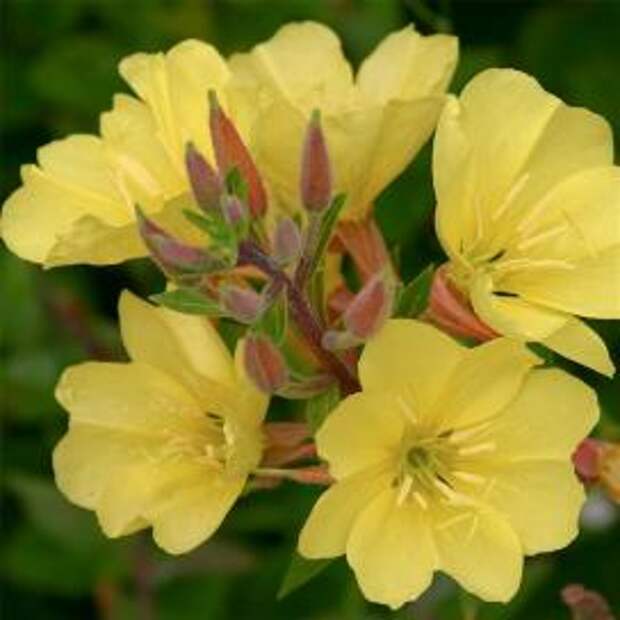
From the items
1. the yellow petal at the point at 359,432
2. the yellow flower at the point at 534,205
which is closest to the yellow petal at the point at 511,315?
the yellow flower at the point at 534,205

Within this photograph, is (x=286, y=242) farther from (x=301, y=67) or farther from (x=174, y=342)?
(x=301, y=67)

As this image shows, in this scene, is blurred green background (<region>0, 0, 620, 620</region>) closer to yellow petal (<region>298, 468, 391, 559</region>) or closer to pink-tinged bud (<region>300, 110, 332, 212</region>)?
yellow petal (<region>298, 468, 391, 559</region>)

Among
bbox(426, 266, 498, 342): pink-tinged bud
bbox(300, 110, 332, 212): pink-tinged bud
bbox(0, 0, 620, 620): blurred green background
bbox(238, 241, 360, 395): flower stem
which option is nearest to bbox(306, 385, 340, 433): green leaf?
bbox(238, 241, 360, 395): flower stem

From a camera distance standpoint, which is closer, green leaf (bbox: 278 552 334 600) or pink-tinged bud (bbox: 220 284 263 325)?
pink-tinged bud (bbox: 220 284 263 325)

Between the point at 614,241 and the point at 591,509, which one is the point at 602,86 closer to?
the point at 591,509

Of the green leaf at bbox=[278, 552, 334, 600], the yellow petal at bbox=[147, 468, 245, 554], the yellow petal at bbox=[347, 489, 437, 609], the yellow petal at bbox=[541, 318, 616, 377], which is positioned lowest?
the green leaf at bbox=[278, 552, 334, 600]

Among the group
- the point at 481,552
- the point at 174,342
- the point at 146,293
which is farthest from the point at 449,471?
the point at 146,293
